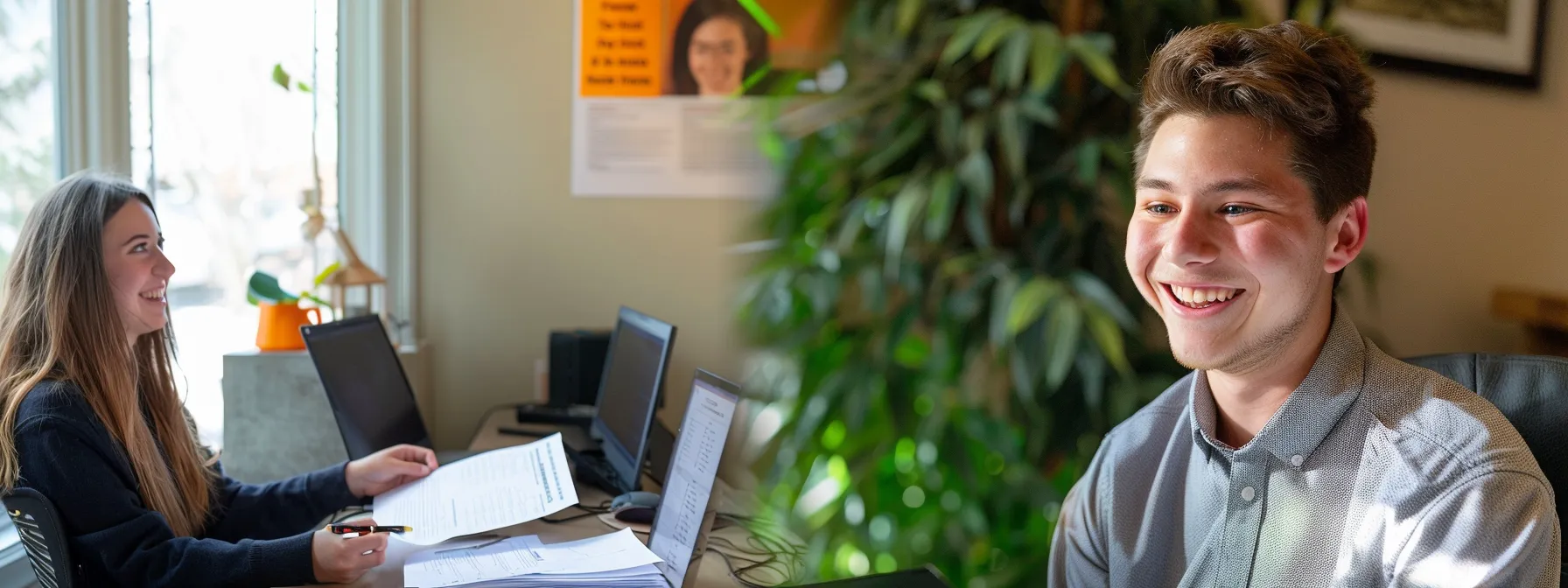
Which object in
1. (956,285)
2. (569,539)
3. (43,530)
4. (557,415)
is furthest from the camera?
(557,415)

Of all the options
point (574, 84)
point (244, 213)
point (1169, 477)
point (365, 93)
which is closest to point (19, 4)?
point (244, 213)

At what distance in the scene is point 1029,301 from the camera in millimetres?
1795

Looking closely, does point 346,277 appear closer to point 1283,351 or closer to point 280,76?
point 280,76

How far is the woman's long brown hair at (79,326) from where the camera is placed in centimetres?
155

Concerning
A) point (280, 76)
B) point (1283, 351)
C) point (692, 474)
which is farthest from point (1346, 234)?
point (280, 76)

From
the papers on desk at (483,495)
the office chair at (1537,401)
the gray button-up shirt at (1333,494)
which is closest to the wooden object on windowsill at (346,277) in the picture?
the papers on desk at (483,495)

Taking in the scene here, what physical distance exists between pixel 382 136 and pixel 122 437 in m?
1.40

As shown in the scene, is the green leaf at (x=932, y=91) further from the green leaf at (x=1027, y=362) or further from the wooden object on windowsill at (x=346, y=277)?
the wooden object on windowsill at (x=346, y=277)

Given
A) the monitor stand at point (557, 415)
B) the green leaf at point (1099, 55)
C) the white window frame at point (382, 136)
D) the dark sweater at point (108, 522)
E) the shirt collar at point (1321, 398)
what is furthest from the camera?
the white window frame at point (382, 136)

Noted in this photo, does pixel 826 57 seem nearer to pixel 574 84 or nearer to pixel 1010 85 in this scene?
pixel 1010 85

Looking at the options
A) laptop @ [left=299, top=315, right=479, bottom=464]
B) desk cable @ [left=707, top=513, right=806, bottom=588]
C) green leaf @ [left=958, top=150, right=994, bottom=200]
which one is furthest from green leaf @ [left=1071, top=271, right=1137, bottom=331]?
laptop @ [left=299, top=315, right=479, bottom=464]

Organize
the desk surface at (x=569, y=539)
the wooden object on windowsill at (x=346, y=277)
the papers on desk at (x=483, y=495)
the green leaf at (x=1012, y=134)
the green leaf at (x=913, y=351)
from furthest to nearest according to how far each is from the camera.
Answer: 1. the wooden object on windowsill at (x=346, y=277)
2. the green leaf at (x=913, y=351)
3. the green leaf at (x=1012, y=134)
4. the papers on desk at (x=483, y=495)
5. the desk surface at (x=569, y=539)

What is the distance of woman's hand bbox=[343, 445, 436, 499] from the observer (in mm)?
1869

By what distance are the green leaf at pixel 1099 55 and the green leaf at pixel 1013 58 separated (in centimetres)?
8
